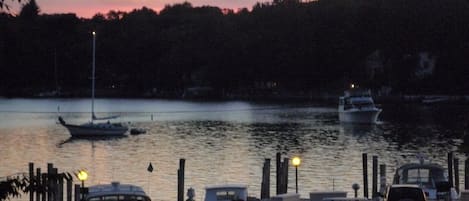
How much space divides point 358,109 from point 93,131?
2644cm

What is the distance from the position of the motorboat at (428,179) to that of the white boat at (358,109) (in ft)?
180

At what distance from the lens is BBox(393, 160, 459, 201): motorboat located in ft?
95.5

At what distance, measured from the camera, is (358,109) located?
8838 cm

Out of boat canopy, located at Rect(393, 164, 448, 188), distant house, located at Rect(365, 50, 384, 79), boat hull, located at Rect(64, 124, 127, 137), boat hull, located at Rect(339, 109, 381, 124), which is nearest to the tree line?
distant house, located at Rect(365, 50, 384, 79)

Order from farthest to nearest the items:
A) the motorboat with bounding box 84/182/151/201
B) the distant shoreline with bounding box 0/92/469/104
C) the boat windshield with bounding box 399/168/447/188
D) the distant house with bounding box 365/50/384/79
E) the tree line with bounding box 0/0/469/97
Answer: the distant house with bounding box 365/50/384/79, the tree line with bounding box 0/0/469/97, the distant shoreline with bounding box 0/92/469/104, the boat windshield with bounding box 399/168/447/188, the motorboat with bounding box 84/182/151/201

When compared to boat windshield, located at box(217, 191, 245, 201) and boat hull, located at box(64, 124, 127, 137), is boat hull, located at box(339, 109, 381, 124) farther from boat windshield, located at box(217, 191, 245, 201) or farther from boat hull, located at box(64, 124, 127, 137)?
boat windshield, located at box(217, 191, 245, 201)

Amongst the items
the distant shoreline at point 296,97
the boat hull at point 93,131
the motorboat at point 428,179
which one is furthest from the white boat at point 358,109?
the motorboat at point 428,179

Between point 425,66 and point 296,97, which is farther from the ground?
point 425,66

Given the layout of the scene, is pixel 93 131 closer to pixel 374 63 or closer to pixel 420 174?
pixel 420 174

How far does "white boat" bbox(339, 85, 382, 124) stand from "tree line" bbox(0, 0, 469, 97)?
1973 inches

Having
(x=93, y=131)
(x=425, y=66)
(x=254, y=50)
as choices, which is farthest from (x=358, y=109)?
(x=254, y=50)

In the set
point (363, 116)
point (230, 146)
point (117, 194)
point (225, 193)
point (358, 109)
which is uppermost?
point (358, 109)

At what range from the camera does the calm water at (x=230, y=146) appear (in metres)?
45.0

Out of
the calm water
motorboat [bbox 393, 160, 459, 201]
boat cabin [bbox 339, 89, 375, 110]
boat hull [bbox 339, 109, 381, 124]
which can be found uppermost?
boat cabin [bbox 339, 89, 375, 110]
